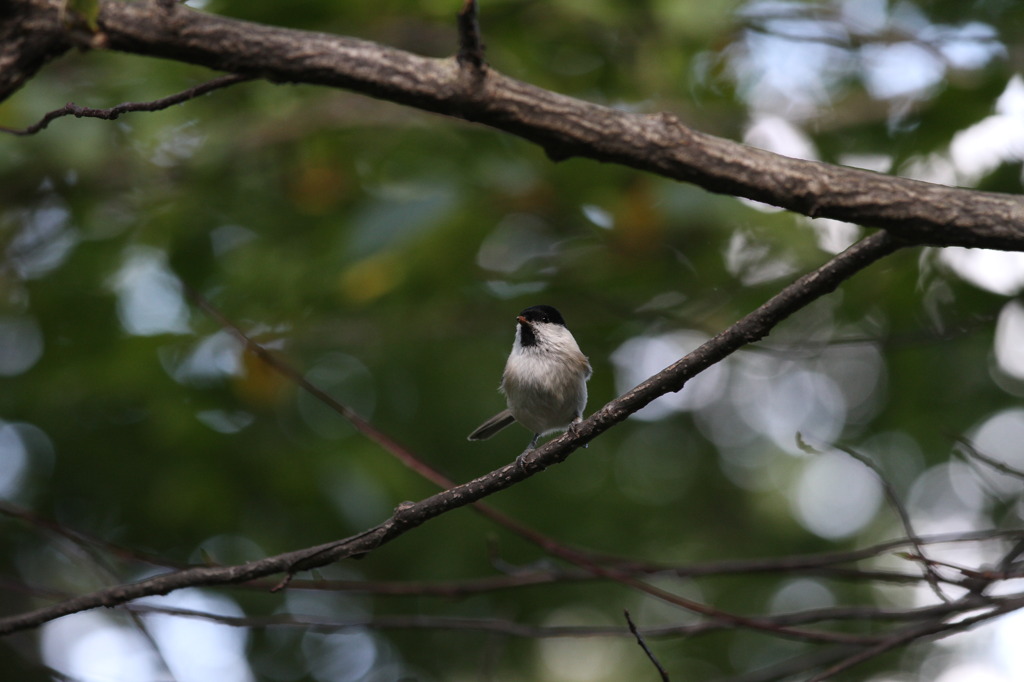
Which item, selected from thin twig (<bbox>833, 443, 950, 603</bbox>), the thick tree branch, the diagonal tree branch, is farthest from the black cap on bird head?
the thick tree branch

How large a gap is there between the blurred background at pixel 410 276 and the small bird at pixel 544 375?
300 millimetres

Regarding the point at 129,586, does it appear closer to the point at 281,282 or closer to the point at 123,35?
the point at 123,35

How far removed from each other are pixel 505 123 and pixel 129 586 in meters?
1.94

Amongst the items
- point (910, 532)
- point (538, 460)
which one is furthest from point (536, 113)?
point (910, 532)

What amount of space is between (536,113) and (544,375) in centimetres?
261

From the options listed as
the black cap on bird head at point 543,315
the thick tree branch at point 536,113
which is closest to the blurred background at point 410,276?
the black cap on bird head at point 543,315

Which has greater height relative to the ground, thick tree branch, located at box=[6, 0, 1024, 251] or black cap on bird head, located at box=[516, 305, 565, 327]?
thick tree branch, located at box=[6, 0, 1024, 251]

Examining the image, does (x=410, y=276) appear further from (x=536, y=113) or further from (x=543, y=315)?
(x=536, y=113)

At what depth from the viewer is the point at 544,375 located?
4.57 metres

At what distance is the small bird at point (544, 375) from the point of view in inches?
181

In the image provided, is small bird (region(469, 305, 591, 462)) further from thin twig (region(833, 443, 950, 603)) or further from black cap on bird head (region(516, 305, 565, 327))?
thin twig (region(833, 443, 950, 603))

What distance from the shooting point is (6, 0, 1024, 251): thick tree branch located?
1922 millimetres

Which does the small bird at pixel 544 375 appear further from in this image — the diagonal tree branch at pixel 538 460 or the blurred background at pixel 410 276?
the diagonal tree branch at pixel 538 460

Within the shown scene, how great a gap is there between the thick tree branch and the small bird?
2.47m
